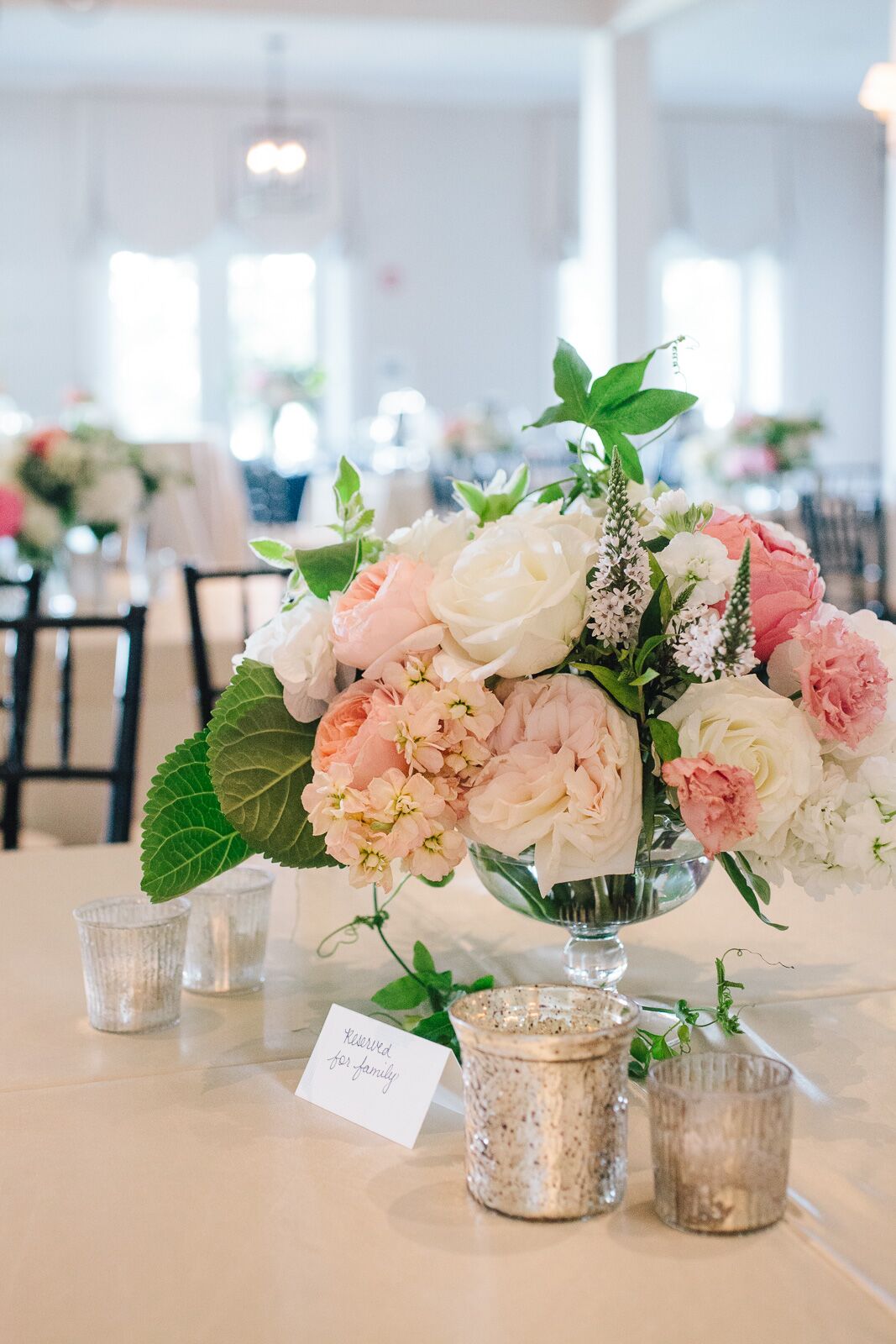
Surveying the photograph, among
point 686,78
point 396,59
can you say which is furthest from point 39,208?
point 686,78

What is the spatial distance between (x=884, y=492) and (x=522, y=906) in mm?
5224

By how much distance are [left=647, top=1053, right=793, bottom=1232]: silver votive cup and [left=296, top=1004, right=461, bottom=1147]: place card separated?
0.44ft

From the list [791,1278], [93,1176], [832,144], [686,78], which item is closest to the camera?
[791,1278]

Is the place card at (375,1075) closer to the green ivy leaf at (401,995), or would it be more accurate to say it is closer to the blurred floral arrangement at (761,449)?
the green ivy leaf at (401,995)

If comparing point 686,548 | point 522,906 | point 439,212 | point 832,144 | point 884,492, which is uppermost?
point 832,144

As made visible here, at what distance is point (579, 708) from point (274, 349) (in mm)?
9291

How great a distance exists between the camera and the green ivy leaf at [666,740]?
28.7 inches

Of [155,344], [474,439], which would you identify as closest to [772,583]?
[474,439]

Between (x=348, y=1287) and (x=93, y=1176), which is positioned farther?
(x=93, y=1176)

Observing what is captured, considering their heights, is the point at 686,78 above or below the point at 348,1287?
above

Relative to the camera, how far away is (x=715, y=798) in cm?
69

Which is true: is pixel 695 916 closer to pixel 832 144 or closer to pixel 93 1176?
pixel 93 1176

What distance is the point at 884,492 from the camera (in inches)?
226

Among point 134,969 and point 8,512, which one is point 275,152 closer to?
point 8,512
